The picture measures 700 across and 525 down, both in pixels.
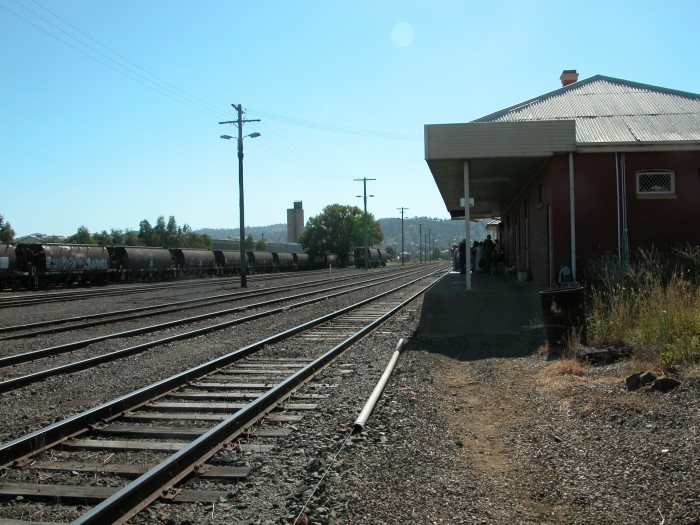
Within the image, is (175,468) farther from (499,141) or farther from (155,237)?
(155,237)

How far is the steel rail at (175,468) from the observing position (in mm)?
3983

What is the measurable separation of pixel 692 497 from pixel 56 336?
12856mm

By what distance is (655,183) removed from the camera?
16.5 meters

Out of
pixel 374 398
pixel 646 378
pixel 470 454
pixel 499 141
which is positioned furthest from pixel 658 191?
pixel 470 454

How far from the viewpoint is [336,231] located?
10906 cm

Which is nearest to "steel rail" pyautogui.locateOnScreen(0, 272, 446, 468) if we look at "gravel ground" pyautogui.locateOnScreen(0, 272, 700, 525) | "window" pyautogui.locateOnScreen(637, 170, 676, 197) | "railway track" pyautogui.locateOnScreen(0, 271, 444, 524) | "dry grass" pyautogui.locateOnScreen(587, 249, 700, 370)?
"railway track" pyautogui.locateOnScreen(0, 271, 444, 524)

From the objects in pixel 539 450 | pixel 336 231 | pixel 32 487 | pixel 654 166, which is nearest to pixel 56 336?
Result: pixel 32 487

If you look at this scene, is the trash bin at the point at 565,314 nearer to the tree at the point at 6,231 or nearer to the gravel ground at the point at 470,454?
the gravel ground at the point at 470,454

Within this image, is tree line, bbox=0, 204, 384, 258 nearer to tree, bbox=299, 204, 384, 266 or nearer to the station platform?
tree, bbox=299, 204, 384, 266

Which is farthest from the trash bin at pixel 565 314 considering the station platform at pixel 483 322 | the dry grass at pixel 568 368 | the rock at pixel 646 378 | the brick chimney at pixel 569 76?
the brick chimney at pixel 569 76

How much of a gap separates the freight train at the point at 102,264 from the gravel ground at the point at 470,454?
3101 cm

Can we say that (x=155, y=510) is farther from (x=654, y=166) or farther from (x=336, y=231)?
(x=336, y=231)

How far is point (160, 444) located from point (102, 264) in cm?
3863

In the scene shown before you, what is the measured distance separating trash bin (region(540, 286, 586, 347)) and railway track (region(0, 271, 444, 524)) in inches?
146
